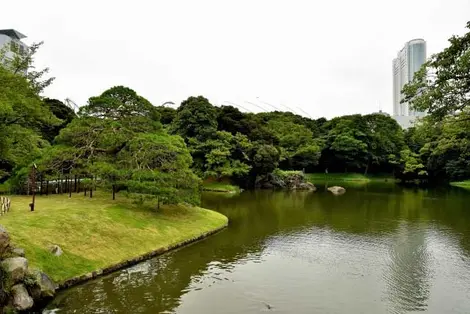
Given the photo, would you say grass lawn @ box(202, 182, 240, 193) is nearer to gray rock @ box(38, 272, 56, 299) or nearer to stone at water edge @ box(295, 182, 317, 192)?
stone at water edge @ box(295, 182, 317, 192)

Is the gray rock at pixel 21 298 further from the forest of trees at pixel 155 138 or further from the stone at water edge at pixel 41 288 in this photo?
the forest of trees at pixel 155 138

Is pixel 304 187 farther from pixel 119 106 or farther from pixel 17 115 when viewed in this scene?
pixel 17 115

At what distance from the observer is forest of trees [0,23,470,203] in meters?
13.6

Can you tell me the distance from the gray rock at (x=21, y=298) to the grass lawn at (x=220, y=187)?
3559 cm

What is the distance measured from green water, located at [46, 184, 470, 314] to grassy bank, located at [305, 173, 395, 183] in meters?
41.5

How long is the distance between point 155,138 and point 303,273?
1387 centimetres

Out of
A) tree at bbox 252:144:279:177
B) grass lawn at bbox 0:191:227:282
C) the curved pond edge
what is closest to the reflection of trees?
the curved pond edge

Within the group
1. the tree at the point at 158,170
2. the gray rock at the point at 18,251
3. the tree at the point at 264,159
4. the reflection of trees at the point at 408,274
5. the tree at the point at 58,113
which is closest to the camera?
the gray rock at the point at 18,251

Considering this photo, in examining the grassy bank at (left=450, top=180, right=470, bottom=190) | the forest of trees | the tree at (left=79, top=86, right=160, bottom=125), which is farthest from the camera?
the grassy bank at (left=450, top=180, right=470, bottom=190)

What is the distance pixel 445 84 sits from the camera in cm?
1251

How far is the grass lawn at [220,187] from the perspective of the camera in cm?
4734

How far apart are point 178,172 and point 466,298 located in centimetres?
1603

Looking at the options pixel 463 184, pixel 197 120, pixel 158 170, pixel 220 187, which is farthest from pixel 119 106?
pixel 463 184

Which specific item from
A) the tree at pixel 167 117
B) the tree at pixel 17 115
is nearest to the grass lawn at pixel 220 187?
the tree at pixel 167 117
